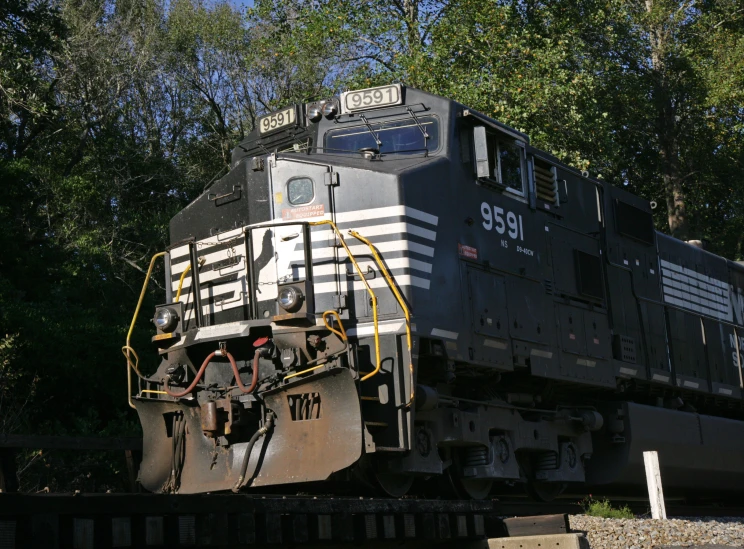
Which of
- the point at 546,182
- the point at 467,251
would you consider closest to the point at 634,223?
the point at 546,182

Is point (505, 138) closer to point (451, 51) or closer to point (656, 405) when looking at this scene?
point (656, 405)

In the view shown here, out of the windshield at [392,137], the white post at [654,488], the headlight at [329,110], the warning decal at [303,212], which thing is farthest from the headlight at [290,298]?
the white post at [654,488]

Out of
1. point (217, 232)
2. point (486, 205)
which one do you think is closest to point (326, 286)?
point (217, 232)

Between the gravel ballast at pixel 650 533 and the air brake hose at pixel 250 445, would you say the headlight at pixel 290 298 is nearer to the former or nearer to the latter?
the air brake hose at pixel 250 445

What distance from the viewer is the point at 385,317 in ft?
26.8

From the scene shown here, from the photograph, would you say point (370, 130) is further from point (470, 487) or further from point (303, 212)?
point (470, 487)

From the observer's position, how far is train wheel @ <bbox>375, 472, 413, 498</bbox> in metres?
8.20

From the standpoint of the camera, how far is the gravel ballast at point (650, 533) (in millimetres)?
8359

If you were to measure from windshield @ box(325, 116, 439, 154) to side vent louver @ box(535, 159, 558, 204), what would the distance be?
1.81 metres

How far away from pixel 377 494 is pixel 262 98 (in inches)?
965

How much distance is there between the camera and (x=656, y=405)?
1279cm

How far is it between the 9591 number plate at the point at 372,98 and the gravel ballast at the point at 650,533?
442 cm

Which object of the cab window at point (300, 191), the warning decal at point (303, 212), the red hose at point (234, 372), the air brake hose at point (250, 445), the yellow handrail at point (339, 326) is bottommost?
the air brake hose at point (250, 445)

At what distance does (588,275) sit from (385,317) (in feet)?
12.4
